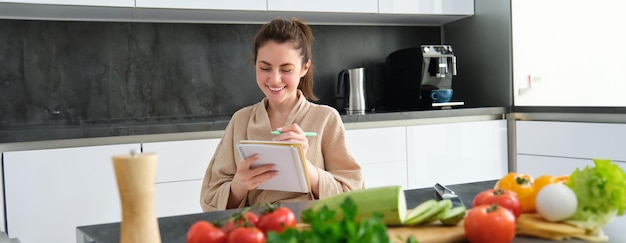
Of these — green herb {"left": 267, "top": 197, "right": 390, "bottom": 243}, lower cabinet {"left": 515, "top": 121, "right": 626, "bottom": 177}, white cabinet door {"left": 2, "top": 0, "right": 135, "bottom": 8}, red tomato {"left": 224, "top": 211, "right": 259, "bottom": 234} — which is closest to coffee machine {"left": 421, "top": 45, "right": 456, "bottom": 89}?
lower cabinet {"left": 515, "top": 121, "right": 626, "bottom": 177}

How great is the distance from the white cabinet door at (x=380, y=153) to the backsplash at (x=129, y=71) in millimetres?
641

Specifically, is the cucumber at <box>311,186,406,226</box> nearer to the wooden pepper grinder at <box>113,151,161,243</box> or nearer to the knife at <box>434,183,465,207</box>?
the knife at <box>434,183,465,207</box>

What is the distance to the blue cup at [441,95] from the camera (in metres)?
3.26

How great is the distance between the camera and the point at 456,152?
3111 mm

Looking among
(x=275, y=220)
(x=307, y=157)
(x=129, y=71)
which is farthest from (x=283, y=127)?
(x=129, y=71)

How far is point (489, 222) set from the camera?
88 centimetres

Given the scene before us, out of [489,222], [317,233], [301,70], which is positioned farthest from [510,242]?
[301,70]

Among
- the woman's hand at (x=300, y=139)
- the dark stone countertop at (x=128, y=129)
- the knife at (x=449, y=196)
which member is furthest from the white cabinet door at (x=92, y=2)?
the knife at (x=449, y=196)

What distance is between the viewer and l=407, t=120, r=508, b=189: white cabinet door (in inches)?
119

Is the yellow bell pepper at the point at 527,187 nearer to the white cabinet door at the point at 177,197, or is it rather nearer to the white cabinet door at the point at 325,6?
the white cabinet door at the point at 177,197

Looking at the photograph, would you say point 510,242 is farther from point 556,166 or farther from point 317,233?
point 556,166

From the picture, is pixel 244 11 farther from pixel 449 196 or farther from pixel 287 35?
pixel 449 196

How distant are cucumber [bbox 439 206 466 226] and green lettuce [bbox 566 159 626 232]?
0.55ft

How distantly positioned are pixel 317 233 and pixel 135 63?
2.56m
